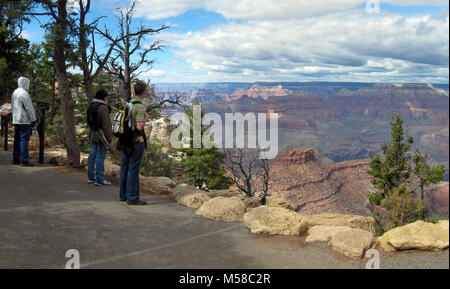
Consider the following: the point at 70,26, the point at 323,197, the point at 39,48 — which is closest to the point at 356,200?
the point at 323,197

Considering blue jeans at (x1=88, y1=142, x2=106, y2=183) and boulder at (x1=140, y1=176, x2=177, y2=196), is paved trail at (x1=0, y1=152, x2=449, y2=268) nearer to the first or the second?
boulder at (x1=140, y1=176, x2=177, y2=196)

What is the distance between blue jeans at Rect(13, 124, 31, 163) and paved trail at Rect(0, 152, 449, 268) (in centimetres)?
282

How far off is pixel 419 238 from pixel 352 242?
76 centimetres

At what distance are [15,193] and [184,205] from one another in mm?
3203

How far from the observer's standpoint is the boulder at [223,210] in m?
6.16

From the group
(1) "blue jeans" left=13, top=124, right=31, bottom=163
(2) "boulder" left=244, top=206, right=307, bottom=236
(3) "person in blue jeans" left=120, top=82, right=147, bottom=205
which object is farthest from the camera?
(1) "blue jeans" left=13, top=124, right=31, bottom=163

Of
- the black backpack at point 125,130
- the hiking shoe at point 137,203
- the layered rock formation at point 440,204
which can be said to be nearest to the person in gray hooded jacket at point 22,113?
the black backpack at point 125,130

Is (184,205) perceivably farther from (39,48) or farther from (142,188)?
(39,48)

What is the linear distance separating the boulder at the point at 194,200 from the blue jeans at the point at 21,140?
4.98 m

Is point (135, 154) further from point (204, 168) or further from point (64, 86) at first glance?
point (204, 168)

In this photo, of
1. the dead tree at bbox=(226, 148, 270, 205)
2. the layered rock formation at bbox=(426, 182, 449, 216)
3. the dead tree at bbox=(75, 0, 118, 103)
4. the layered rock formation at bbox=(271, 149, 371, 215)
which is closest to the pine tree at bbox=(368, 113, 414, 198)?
the layered rock formation at bbox=(426, 182, 449, 216)

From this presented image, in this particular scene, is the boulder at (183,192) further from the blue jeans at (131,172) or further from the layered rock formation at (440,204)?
the layered rock formation at (440,204)

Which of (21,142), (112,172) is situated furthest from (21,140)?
(112,172)

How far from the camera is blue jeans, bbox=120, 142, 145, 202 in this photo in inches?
259
